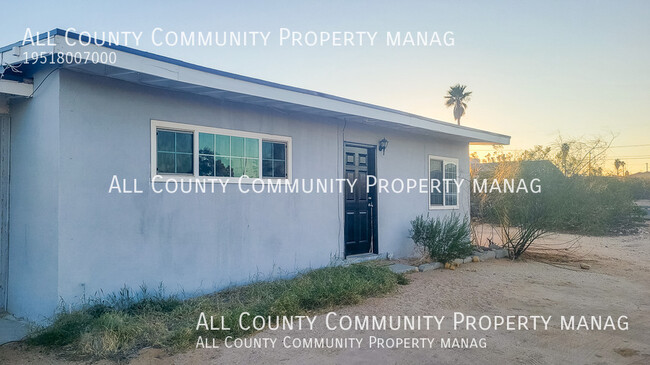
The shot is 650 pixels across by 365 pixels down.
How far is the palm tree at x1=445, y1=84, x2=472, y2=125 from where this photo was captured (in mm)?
33156

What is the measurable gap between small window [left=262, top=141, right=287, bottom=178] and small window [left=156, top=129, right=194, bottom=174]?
1394 mm

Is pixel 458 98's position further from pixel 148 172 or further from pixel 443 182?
pixel 148 172

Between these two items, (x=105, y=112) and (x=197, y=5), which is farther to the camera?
(x=197, y=5)

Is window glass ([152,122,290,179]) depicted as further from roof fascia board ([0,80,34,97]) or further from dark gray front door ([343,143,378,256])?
dark gray front door ([343,143,378,256])

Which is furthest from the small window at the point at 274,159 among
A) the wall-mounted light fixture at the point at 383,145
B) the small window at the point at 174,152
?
the wall-mounted light fixture at the point at 383,145

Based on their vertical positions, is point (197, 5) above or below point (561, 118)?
above

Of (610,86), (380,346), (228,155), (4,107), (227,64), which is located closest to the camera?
(380,346)

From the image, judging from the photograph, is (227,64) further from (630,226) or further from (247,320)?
(630,226)

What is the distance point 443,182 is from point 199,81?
7542 mm

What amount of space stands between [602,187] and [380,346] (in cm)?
986

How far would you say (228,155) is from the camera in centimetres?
678

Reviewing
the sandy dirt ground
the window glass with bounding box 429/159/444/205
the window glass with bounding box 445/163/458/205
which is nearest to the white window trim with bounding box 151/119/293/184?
the sandy dirt ground

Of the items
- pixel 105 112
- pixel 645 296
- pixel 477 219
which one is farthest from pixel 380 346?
pixel 477 219

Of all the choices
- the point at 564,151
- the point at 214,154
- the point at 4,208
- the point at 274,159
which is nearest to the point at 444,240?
the point at 274,159
